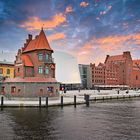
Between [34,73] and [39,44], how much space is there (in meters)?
7.44

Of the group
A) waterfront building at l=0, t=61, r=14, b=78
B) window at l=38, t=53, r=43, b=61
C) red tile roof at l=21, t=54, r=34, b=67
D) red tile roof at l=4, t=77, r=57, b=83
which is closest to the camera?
red tile roof at l=4, t=77, r=57, b=83

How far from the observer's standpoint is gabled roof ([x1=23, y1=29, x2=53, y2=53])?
6441cm

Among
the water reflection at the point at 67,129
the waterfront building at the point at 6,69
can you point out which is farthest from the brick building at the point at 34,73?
the water reflection at the point at 67,129

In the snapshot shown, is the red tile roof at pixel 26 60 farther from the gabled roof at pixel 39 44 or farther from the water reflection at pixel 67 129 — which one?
the water reflection at pixel 67 129

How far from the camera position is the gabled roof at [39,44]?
64.4m

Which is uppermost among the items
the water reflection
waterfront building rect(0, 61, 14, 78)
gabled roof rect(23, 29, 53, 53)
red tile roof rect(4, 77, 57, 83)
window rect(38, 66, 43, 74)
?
gabled roof rect(23, 29, 53, 53)

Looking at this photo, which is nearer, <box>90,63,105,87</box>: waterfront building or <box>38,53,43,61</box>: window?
<box>38,53,43,61</box>: window

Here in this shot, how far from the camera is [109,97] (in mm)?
78312

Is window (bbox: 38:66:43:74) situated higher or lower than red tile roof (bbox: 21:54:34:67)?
lower

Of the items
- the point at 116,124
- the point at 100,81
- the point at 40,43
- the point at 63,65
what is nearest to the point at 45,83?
the point at 40,43

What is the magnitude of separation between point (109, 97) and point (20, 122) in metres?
49.4

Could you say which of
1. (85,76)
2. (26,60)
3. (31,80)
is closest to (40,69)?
(26,60)

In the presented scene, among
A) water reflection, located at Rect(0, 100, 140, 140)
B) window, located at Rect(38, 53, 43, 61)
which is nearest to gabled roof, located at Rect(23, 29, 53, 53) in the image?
window, located at Rect(38, 53, 43, 61)

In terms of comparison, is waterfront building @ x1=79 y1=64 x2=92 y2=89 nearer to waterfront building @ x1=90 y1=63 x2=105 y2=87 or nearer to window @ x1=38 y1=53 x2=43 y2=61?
waterfront building @ x1=90 y1=63 x2=105 y2=87
